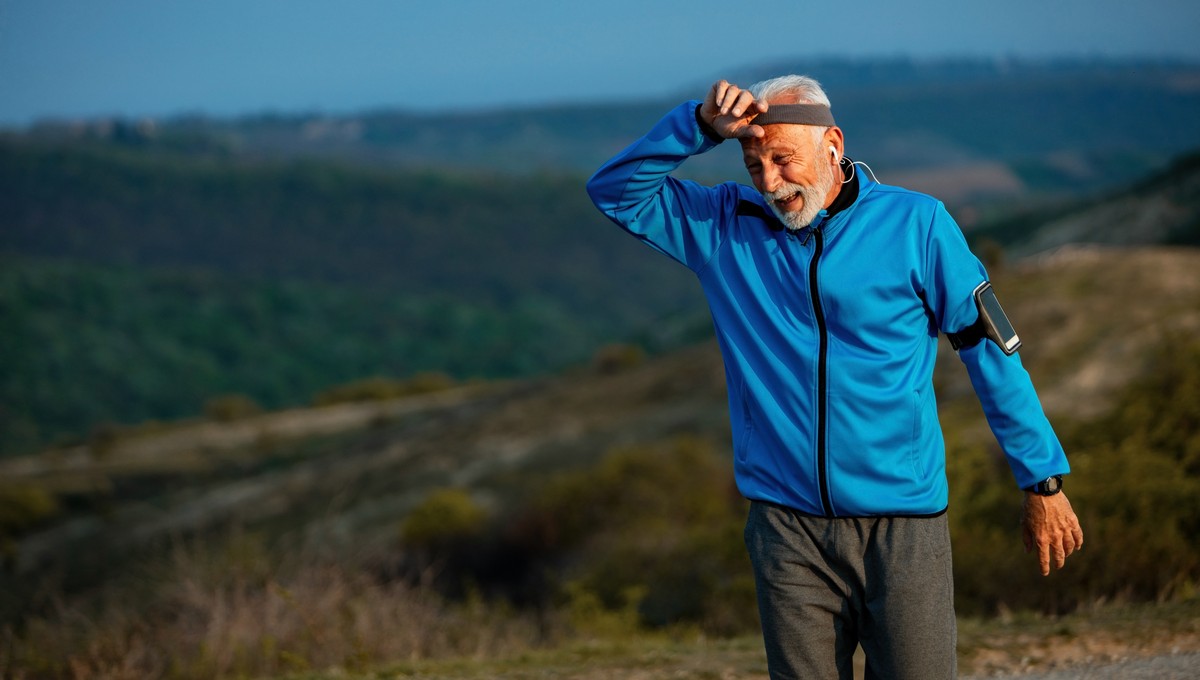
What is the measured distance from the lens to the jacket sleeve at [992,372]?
306 centimetres

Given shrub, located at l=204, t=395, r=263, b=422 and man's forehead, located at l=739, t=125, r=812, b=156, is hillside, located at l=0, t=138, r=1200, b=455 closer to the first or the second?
shrub, located at l=204, t=395, r=263, b=422

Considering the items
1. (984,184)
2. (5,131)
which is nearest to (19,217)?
(5,131)

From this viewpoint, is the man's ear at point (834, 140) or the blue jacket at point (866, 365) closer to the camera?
the blue jacket at point (866, 365)

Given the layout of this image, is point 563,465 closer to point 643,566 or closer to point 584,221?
point 643,566

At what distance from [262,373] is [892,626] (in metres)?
104

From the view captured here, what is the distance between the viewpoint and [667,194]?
3.56 m

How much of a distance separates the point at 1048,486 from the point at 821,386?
661mm

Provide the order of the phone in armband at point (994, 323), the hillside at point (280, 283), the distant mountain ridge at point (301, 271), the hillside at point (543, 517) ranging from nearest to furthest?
the phone in armband at point (994, 323), the hillside at point (543, 517), the hillside at point (280, 283), the distant mountain ridge at point (301, 271)

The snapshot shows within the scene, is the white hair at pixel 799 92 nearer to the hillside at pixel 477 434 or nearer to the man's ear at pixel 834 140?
the man's ear at pixel 834 140

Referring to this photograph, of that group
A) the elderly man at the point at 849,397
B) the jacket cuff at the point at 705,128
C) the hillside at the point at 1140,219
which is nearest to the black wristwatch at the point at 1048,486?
the elderly man at the point at 849,397

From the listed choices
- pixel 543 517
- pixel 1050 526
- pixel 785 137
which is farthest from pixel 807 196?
A: pixel 543 517

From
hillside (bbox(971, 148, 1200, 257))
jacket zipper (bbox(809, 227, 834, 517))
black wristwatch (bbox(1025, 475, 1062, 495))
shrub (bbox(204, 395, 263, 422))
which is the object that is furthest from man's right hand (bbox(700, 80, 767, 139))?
shrub (bbox(204, 395, 263, 422))

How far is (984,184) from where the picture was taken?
147125 millimetres

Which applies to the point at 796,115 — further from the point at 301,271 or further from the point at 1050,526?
the point at 301,271
